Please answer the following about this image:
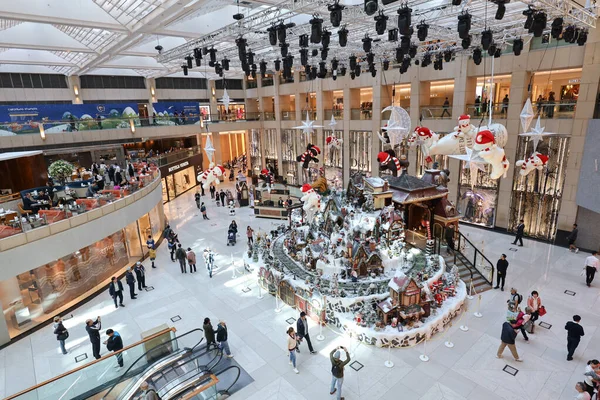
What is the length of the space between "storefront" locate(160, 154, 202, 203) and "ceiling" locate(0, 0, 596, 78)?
7622 mm

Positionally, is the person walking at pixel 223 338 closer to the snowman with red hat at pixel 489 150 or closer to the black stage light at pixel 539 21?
the snowman with red hat at pixel 489 150

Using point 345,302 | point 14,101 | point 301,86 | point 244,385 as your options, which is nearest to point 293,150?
point 301,86

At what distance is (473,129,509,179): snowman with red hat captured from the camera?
829 centimetres

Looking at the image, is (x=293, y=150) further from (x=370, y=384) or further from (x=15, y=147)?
(x=370, y=384)

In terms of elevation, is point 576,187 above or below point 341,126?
below

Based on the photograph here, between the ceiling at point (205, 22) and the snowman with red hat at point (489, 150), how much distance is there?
130 inches

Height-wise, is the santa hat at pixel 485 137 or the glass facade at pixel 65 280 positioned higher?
the santa hat at pixel 485 137

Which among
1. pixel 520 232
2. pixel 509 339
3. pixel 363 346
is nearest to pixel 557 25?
pixel 520 232

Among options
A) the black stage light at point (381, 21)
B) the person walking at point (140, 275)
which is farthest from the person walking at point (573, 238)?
the person walking at point (140, 275)

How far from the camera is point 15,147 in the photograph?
17.0 meters

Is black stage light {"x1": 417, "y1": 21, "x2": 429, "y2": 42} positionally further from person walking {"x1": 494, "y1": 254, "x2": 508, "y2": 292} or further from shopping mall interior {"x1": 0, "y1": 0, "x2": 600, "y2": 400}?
person walking {"x1": 494, "y1": 254, "x2": 508, "y2": 292}

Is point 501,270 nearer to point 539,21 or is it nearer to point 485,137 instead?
point 485,137

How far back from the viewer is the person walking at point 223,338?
8.06 meters

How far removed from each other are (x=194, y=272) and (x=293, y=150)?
16.6 m
